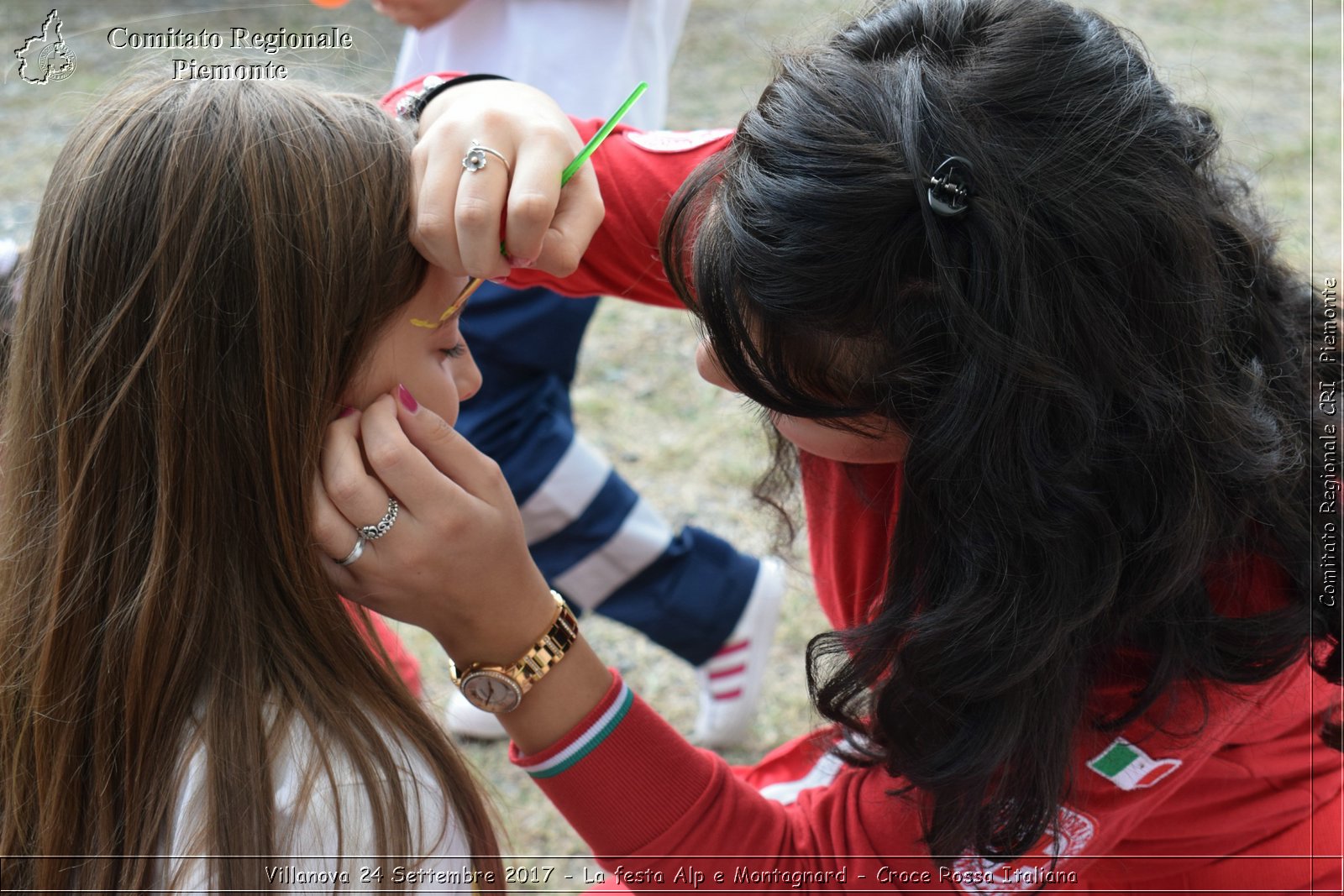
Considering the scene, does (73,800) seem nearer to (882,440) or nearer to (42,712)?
(42,712)

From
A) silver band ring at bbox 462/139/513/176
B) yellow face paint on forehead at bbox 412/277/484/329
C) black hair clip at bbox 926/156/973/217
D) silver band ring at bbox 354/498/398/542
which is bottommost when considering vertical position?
silver band ring at bbox 354/498/398/542

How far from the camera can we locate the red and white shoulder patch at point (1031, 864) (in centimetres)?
116

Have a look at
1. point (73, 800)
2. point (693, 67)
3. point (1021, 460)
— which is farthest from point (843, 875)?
point (693, 67)

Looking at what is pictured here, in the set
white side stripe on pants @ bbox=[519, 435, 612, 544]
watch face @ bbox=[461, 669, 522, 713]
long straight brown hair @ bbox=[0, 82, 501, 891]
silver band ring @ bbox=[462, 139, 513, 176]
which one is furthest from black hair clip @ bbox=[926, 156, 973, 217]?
white side stripe on pants @ bbox=[519, 435, 612, 544]

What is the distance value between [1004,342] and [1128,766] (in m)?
0.51

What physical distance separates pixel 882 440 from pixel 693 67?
4.78 metres

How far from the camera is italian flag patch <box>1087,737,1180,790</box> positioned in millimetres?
1145

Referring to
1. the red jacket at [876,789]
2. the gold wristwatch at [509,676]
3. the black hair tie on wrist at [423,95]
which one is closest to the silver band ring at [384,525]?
the gold wristwatch at [509,676]

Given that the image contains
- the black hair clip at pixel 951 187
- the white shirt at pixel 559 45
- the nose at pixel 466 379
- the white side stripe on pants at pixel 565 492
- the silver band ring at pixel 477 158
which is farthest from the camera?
the white side stripe on pants at pixel 565 492

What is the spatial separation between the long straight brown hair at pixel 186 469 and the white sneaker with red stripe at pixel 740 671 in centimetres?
111

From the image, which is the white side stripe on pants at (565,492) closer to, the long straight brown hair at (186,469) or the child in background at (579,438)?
the child in background at (579,438)

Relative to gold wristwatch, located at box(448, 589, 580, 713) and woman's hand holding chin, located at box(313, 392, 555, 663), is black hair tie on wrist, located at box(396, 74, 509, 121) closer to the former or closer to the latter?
woman's hand holding chin, located at box(313, 392, 555, 663)

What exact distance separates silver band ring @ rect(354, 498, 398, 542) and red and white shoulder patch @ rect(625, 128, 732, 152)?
533 mm

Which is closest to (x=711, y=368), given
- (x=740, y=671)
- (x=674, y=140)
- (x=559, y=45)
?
(x=674, y=140)
